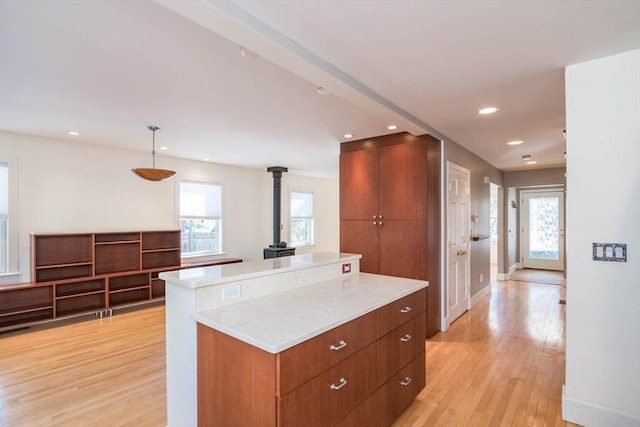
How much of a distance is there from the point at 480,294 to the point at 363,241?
2661 millimetres

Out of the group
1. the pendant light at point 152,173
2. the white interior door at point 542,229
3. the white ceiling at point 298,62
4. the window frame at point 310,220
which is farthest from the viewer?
the window frame at point 310,220

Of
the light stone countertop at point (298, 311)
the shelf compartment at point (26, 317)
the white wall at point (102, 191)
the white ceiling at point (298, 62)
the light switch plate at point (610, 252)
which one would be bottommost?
the shelf compartment at point (26, 317)

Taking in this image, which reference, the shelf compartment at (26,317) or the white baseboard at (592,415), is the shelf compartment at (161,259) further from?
the white baseboard at (592,415)

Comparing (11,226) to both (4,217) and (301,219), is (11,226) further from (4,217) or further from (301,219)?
A: (301,219)

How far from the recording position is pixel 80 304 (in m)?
4.47

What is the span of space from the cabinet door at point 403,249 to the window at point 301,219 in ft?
13.9

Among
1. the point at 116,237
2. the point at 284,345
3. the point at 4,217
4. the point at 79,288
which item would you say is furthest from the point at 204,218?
the point at 284,345

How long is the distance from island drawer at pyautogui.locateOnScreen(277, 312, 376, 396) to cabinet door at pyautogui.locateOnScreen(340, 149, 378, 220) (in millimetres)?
2395

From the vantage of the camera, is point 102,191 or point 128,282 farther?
point 128,282

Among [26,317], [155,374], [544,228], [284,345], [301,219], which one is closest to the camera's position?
[284,345]

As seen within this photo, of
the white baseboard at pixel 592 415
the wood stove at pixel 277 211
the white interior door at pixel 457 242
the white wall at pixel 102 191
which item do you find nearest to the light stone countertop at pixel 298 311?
the white baseboard at pixel 592 415

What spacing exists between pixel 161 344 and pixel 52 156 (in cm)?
303

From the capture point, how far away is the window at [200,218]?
19.2 ft

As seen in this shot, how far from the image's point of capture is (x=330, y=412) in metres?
1.57
